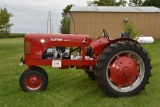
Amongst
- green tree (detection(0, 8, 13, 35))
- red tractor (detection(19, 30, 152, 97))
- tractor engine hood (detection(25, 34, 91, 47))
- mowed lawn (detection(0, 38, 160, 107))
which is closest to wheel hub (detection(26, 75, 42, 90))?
red tractor (detection(19, 30, 152, 97))

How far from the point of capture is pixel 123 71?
607cm

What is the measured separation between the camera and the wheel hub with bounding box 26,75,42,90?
6.49 m

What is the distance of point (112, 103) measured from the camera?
18.4 ft

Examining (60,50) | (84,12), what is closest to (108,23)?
(84,12)

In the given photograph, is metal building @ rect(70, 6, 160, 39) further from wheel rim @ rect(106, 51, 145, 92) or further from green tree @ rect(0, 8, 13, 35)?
wheel rim @ rect(106, 51, 145, 92)

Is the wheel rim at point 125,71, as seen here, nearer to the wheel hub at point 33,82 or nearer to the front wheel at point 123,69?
the front wheel at point 123,69

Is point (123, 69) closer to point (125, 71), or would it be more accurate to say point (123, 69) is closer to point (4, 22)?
point (125, 71)

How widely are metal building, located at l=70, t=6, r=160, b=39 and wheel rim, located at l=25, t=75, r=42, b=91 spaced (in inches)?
969

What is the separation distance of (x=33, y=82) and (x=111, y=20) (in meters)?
25.4

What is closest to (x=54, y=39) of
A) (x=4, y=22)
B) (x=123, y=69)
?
(x=123, y=69)

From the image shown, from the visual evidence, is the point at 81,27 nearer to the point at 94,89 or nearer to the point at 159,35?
the point at 159,35

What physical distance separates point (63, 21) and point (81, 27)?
27.2 metres

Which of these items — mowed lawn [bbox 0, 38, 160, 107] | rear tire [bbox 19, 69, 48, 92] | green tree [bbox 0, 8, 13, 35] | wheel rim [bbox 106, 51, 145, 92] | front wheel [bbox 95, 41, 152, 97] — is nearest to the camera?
mowed lawn [bbox 0, 38, 160, 107]

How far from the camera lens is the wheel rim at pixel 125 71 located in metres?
6.07
